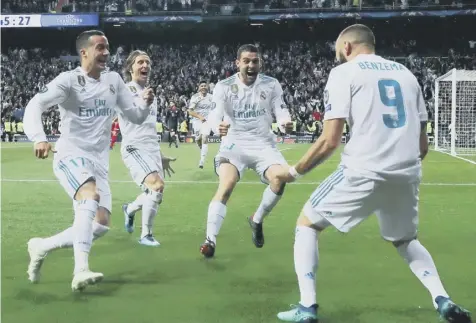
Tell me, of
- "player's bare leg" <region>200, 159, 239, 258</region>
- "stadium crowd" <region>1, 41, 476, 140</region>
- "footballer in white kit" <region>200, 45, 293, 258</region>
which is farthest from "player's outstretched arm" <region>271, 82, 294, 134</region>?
"stadium crowd" <region>1, 41, 476, 140</region>

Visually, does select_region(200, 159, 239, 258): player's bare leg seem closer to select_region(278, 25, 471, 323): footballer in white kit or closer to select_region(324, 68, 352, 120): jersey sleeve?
select_region(278, 25, 471, 323): footballer in white kit

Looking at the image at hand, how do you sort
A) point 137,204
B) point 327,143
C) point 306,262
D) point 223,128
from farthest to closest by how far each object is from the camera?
1. point 137,204
2. point 223,128
3. point 306,262
4. point 327,143

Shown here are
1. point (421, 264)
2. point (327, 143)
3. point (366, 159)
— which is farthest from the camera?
point (421, 264)

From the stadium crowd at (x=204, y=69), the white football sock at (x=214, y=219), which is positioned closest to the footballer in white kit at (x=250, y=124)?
the white football sock at (x=214, y=219)

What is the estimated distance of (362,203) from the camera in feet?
13.9

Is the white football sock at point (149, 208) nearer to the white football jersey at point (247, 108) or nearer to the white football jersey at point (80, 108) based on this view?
the white football jersey at point (247, 108)

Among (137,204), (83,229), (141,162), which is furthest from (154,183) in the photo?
(83,229)

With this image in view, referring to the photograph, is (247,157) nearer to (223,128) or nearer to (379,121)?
(223,128)

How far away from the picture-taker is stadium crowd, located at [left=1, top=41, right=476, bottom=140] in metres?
35.6

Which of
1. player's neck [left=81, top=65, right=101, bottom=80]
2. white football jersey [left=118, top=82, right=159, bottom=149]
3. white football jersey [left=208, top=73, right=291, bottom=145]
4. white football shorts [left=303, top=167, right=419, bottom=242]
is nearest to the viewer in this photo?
white football shorts [left=303, top=167, right=419, bottom=242]

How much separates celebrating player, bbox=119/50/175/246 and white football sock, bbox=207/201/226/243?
95 cm

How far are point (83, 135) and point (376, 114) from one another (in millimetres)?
2811

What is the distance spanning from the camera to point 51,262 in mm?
6312

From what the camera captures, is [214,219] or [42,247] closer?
[42,247]
